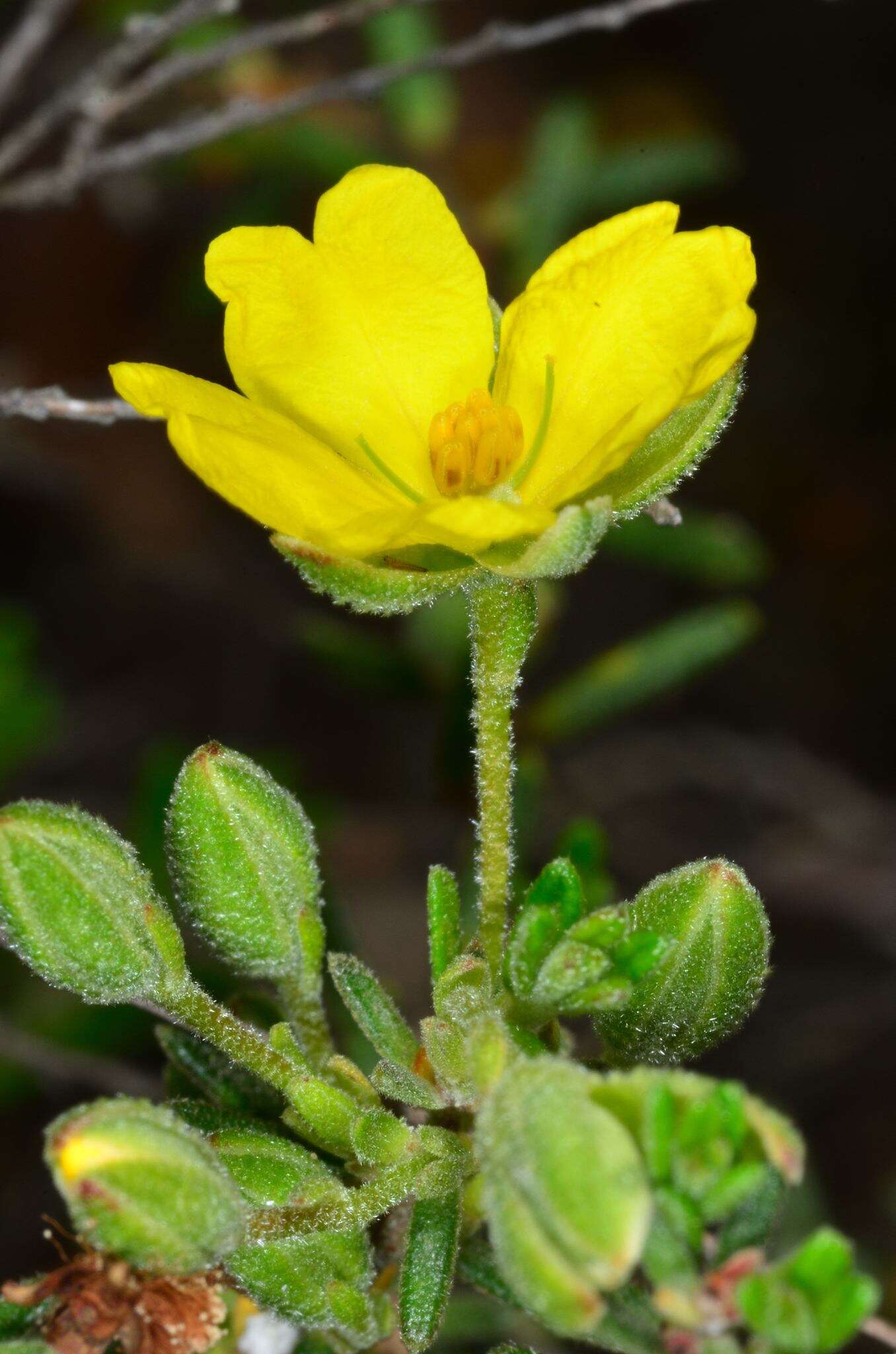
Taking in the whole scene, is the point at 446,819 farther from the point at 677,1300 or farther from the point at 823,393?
the point at 677,1300

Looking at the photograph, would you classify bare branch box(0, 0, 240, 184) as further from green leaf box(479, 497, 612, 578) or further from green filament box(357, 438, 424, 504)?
green leaf box(479, 497, 612, 578)

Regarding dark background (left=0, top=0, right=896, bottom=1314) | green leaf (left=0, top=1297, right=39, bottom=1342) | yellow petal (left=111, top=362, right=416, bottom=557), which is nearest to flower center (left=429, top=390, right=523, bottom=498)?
yellow petal (left=111, top=362, right=416, bottom=557)

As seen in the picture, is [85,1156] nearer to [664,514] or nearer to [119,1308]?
[119,1308]

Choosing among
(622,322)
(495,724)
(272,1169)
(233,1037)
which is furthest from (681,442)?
(272,1169)

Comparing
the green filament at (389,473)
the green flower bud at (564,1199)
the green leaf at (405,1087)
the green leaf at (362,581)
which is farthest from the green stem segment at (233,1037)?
the green filament at (389,473)

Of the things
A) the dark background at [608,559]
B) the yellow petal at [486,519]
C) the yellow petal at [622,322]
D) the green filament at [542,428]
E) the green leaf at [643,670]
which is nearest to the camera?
the yellow petal at [486,519]

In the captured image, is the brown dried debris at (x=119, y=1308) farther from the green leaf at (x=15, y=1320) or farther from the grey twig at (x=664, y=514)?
the grey twig at (x=664, y=514)

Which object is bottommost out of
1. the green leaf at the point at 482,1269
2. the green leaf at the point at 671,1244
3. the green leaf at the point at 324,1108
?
the green leaf at the point at 482,1269
